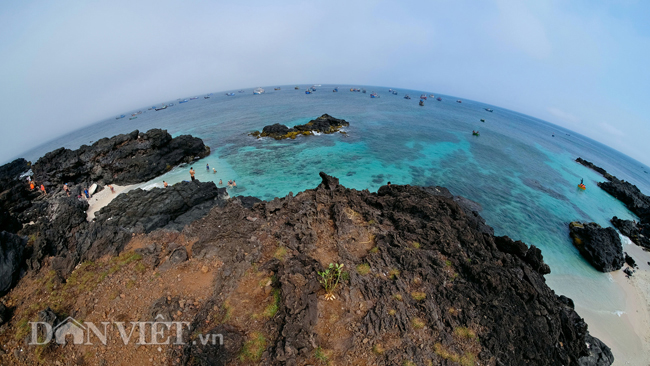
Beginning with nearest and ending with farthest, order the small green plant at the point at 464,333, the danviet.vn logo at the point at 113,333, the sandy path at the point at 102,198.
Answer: the danviet.vn logo at the point at 113,333 < the small green plant at the point at 464,333 < the sandy path at the point at 102,198

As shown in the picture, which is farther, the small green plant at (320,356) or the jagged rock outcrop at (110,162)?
the jagged rock outcrop at (110,162)

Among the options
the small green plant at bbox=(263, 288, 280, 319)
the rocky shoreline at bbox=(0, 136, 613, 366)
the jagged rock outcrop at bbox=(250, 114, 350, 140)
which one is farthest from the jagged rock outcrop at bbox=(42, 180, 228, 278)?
the jagged rock outcrop at bbox=(250, 114, 350, 140)

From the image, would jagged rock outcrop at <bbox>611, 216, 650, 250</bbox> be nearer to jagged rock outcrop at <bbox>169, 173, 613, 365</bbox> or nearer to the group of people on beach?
jagged rock outcrop at <bbox>169, 173, 613, 365</bbox>

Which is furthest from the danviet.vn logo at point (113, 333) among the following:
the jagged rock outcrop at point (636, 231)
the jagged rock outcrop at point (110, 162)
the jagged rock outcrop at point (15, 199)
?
the jagged rock outcrop at point (636, 231)

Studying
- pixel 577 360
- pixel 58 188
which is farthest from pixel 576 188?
pixel 58 188

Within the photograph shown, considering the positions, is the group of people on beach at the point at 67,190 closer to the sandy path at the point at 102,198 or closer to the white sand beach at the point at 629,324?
the sandy path at the point at 102,198

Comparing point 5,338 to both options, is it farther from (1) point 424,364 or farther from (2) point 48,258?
(1) point 424,364
